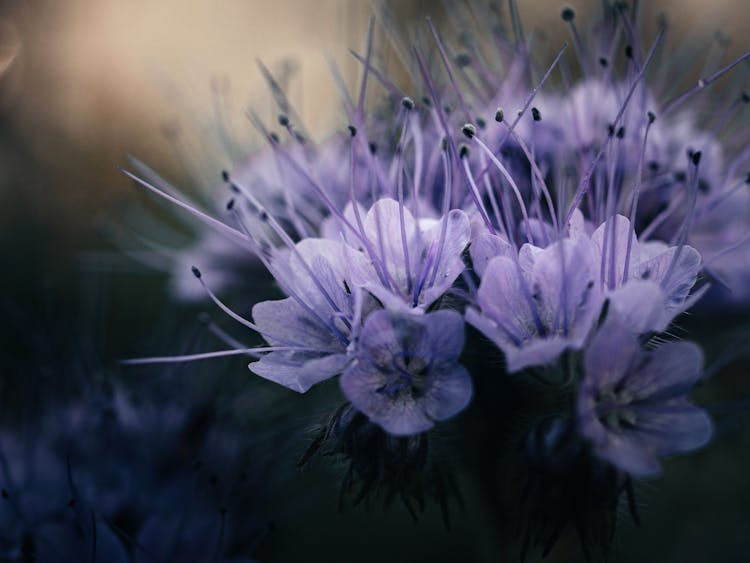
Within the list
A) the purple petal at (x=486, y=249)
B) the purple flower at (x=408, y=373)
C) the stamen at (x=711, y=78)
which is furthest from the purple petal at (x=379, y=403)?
the stamen at (x=711, y=78)

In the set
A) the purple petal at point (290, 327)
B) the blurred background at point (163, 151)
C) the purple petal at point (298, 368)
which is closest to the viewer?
the purple petal at point (298, 368)

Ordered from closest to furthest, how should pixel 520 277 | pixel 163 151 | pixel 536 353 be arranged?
pixel 536 353 < pixel 520 277 < pixel 163 151

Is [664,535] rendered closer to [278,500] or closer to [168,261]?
[278,500]

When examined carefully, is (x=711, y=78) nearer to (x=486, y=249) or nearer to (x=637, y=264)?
(x=637, y=264)

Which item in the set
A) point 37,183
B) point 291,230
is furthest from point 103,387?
point 37,183

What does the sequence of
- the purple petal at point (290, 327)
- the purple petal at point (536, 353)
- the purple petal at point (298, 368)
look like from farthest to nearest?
1. the purple petal at point (290, 327)
2. the purple petal at point (298, 368)
3. the purple petal at point (536, 353)

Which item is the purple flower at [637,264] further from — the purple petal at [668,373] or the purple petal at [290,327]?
the purple petal at [290,327]

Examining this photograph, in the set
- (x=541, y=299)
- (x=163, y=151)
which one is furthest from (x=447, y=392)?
(x=163, y=151)
